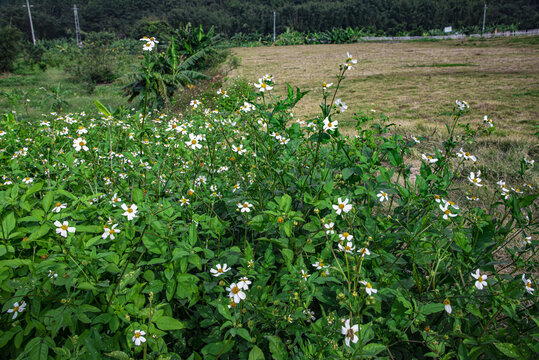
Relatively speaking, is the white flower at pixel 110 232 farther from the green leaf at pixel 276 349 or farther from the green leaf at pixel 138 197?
the green leaf at pixel 276 349

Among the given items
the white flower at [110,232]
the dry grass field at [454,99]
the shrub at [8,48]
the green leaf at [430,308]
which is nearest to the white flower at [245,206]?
the white flower at [110,232]

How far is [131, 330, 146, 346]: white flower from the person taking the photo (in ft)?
3.05

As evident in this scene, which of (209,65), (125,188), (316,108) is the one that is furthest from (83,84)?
(125,188)

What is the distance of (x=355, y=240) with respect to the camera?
4.44 ft

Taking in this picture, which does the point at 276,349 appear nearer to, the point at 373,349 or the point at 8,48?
the point at 373,349

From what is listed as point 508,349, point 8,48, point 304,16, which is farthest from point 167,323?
point 304,16

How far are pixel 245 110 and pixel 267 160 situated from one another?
0.42m

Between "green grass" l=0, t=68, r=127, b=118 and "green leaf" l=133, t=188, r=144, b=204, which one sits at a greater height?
"green leaf" l=133, t=188, r=144, b=204

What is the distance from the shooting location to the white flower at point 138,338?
929mm

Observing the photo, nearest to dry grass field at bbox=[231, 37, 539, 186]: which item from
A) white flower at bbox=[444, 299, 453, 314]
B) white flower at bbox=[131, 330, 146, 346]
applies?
white flower at bbox=[444, 299, 453, 314]

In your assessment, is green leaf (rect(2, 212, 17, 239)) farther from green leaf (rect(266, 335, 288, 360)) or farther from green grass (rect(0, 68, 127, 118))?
green grass (rect(0, 68, 127, 118))

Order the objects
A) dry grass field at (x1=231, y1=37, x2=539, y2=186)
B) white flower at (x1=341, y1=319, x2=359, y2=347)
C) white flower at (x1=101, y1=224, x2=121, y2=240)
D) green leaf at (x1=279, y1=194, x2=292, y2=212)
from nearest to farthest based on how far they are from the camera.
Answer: white flower at (x1=341, y1=319, x2=359, y2=347) < white flower at (x1=101, y1=224, x2=121, y2=240) < green leaf at (x1=279, y1=194, x2=292, y2=212) < dry grass field at (x1=231, y1=37, x2=539, y2=186)

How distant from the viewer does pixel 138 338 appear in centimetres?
94

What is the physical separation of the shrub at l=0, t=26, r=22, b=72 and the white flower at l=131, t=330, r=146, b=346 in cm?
2084
